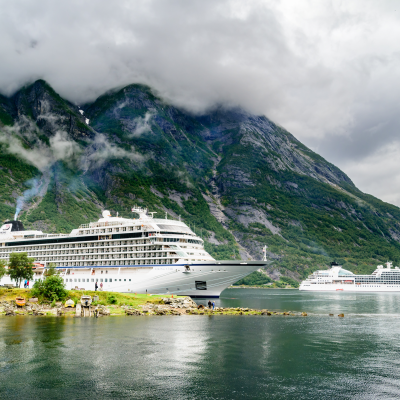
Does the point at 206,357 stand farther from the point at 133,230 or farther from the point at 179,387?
the point at 133,230

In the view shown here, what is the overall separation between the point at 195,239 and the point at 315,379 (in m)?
70.5

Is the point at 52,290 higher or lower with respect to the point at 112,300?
higher

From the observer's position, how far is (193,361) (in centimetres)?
3225

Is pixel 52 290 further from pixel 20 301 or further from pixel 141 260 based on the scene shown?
pixel 141 260

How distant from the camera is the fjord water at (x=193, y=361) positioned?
24953mm

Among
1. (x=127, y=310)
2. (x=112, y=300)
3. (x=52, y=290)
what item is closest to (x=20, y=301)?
(x=52, y=290)

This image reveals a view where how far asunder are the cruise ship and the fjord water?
3613 centimetres

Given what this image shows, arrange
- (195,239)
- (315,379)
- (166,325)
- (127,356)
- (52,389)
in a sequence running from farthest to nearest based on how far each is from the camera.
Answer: (195,239) < (166,325) < (127,356) < (315,379) < (52,389)

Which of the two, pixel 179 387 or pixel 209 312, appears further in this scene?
pixel 209 312

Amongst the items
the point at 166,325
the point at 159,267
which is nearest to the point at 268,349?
the point at 166,325

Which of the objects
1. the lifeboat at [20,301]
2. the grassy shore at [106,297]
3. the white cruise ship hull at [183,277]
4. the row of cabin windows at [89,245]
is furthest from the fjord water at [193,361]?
the row of cabin windows at [89,245]

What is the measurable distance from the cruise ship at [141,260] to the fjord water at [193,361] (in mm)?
36133

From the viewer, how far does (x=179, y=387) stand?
82.7ft

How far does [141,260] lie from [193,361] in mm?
63970
